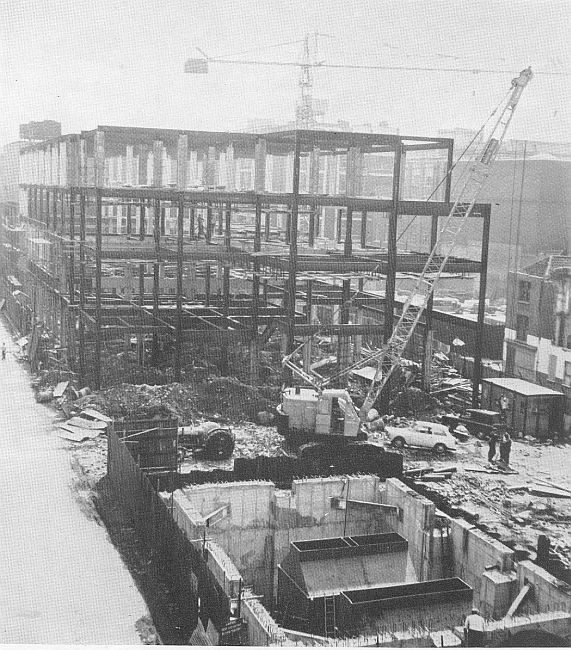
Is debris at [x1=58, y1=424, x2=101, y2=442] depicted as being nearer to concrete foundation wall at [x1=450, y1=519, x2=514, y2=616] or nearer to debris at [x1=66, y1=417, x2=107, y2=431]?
debris at [x1=66, y1=417, x2=107, y2=431]

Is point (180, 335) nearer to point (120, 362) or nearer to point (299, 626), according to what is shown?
point (120, 362)

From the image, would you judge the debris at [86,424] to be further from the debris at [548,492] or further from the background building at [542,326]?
the background building at [542,326]

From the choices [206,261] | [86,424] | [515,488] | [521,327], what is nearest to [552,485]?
[515,488]

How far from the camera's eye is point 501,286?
2596 inches

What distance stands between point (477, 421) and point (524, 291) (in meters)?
11.7

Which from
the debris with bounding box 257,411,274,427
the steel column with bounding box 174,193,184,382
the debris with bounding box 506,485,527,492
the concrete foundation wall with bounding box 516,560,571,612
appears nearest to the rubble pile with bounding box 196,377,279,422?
the debris with bounding box 257,411,274,427

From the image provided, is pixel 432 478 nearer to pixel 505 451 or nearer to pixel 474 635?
pixel 505 451

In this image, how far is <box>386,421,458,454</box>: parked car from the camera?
88.9 ft

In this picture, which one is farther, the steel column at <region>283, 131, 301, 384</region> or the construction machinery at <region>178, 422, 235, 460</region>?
the steel column at <region>283, 131, 301, 384</region>

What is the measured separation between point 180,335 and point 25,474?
1155 cm

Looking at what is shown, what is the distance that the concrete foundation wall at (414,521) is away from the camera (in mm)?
18984

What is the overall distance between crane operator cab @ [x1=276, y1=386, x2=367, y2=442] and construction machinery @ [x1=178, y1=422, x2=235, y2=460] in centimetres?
218

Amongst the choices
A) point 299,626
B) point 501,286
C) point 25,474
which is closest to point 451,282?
point 501,286

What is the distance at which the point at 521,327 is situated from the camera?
131 ft
